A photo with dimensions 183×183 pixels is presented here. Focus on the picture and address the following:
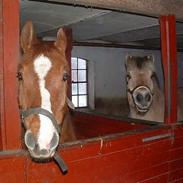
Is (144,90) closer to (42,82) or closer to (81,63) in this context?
(42,82)

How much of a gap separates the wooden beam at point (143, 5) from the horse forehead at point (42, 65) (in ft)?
1.25

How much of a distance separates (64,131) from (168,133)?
2.74ft

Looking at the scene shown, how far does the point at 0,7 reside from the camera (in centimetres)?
153

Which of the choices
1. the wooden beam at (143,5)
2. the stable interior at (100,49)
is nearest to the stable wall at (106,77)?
the stable interior at (100,49)

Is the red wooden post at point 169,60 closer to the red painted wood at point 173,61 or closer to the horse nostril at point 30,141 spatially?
the red painted wood at point 173,61

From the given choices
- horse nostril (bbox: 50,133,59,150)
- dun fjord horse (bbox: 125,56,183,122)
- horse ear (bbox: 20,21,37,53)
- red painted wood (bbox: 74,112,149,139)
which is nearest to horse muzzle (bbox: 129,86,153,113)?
dun fjord horse (bbox: 125,56,183,122)

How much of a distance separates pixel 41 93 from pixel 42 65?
0.16 metres

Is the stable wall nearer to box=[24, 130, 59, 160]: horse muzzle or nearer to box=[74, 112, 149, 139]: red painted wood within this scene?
box=[74, 112, 149, 139]: red painted wood

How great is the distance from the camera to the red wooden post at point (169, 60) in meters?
2.50

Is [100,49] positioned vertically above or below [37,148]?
above

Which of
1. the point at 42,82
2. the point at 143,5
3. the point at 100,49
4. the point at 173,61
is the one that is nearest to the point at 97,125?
the point at 173,61

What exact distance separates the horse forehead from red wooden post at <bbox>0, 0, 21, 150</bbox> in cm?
12

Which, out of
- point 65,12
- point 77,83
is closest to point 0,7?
point 65,12

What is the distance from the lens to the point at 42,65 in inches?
65.3
